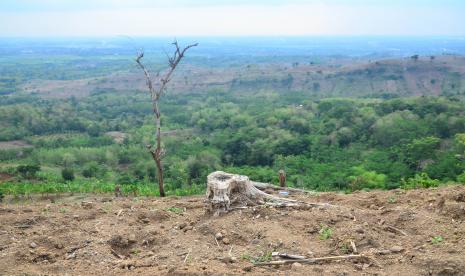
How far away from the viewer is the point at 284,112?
51.2 metres

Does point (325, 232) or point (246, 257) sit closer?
point (246, 257)

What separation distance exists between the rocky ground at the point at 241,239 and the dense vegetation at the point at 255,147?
6.47 metres

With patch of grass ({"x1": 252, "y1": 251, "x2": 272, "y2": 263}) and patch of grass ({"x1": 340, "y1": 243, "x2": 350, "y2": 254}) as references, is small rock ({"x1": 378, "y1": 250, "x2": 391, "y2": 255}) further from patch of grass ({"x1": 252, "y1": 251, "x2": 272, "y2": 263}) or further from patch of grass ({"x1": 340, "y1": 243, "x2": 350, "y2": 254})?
patch of grass ({"x1": 252, "y1": 251, "x2": 272, "y2": 263})

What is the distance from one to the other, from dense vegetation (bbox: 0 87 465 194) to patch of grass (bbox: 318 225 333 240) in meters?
7.38

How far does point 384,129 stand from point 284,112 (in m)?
16.2

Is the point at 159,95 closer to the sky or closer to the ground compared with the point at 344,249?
closer to the sky

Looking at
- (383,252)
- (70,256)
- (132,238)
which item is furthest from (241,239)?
(70,256)

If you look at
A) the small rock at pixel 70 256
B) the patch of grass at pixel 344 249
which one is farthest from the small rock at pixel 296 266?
the small rock at pixel 70 256

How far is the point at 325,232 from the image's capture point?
7664 mm

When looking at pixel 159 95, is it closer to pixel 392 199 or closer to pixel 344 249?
pixel 392 199

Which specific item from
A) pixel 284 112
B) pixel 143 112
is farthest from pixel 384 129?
pixel 143 112

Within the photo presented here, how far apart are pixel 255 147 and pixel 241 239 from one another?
30780 millimetres

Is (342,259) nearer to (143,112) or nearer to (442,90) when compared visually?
(143,112)

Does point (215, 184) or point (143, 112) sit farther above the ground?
point (215, 184)
